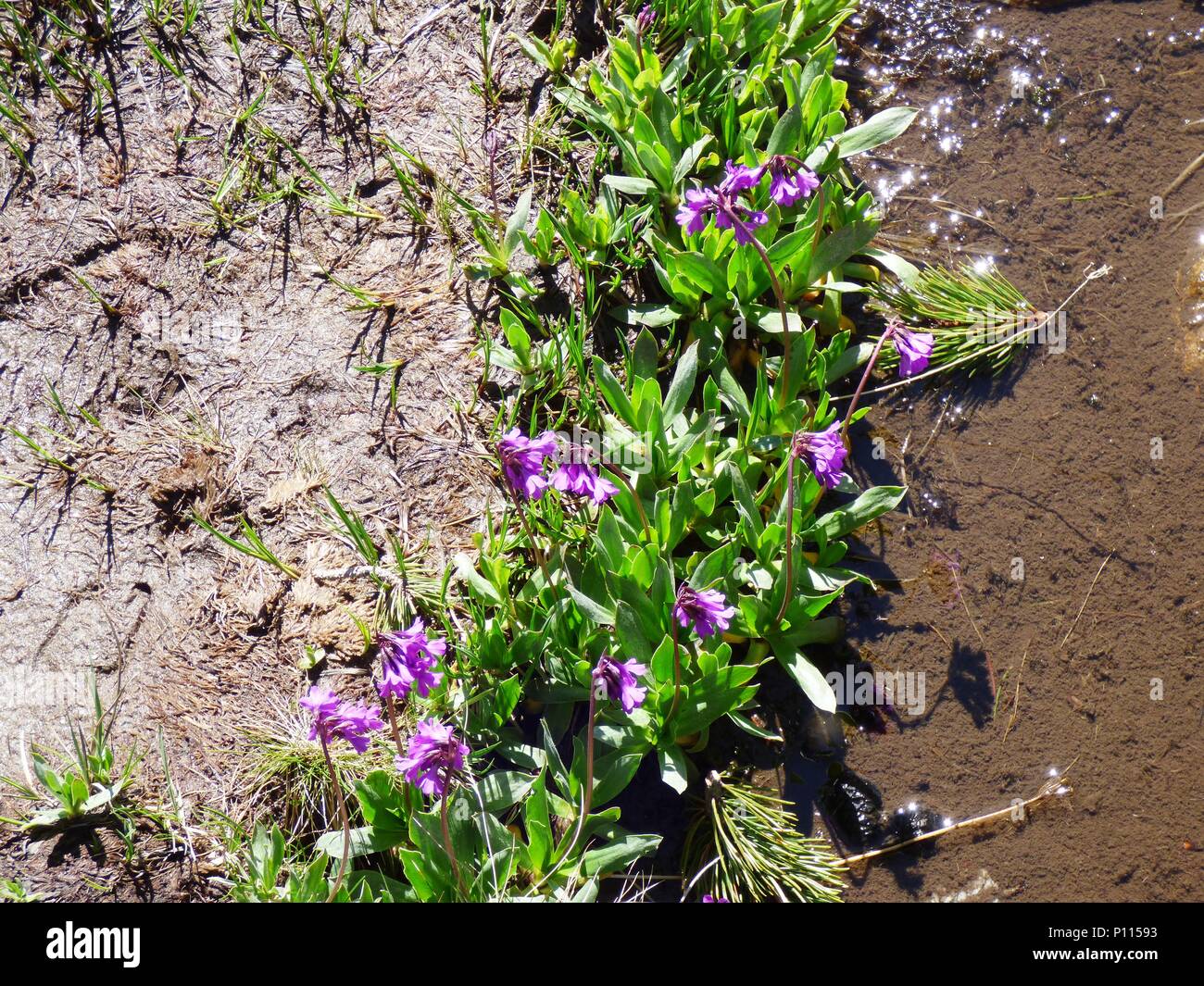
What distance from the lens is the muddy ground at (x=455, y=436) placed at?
106 inches

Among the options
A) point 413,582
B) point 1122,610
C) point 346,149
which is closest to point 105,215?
point 346,149

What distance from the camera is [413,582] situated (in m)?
2.85

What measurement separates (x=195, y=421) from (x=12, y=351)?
0.71 m

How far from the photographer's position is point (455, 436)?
307 centimetres

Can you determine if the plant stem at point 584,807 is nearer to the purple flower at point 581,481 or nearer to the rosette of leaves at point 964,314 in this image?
the purple flower at point 581,481

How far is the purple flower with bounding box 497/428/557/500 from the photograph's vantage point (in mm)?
2242

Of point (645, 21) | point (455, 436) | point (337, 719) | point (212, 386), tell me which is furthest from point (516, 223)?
point (337, 719)

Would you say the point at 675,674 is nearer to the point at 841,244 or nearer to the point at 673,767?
the point at 673,767

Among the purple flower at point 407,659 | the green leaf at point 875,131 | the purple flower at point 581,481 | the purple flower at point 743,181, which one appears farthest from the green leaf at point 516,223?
the purple flower at point 407,659

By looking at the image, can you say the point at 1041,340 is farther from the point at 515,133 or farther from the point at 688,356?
the point at 515,133

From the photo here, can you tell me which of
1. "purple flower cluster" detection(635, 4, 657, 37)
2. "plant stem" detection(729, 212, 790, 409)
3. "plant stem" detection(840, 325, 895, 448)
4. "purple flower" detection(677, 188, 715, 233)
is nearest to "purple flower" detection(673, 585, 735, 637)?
"plant stem" detection(840, 325, 895, 448)

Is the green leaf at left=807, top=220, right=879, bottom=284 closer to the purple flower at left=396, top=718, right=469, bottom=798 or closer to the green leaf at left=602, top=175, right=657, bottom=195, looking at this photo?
the green leaf at left=602, top=175, right=657, bottom=195

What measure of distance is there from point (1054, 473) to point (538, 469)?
1.79m
